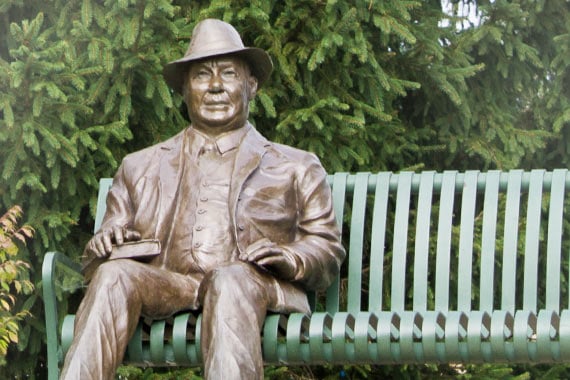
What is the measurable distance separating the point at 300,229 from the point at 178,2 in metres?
3.23

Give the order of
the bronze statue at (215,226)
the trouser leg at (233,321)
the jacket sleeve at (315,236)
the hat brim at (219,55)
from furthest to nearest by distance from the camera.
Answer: the hat brim at (219,55), the jacket sleeve at (315,236), the bronze statue at (215,226), the trouser leg at (233,321)

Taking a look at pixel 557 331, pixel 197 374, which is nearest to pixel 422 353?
pixel 557 331

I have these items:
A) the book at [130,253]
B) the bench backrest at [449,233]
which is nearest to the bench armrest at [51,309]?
the book at [130,253]

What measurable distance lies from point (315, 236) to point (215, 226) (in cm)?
45

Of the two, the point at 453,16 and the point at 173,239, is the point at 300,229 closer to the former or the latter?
the point at 173,239

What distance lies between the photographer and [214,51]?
1074cm

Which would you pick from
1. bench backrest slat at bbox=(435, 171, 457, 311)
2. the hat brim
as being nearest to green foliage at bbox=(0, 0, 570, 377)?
the hat brim

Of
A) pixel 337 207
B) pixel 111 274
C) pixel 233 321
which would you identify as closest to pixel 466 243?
pixel 337 207

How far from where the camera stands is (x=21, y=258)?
1257 cm

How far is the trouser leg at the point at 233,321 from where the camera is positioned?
9.71m

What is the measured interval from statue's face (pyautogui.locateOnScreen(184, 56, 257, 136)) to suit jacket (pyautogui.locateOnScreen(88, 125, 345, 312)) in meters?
0.14

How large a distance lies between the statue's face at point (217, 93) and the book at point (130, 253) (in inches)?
25.8

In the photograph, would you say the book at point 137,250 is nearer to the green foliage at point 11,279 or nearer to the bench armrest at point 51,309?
the bench armrest at point 51,309

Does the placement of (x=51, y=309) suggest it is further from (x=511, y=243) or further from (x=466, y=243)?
(x=511, y=243)
